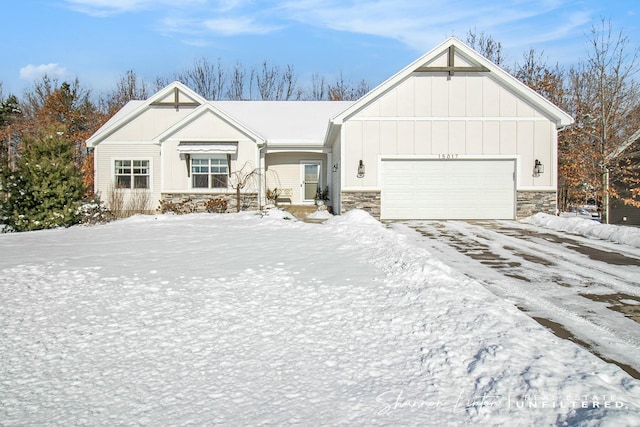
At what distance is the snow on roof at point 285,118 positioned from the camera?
2020 cm

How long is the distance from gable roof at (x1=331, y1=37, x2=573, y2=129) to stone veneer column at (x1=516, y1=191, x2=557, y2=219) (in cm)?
247

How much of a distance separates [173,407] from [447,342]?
2.22m

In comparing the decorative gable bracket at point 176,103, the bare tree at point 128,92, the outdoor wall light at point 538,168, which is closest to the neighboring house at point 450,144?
the outdoor wall light at point 538,168

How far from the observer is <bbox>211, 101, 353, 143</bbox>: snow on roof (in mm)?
20203

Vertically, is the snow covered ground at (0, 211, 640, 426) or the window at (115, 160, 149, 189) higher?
the window at (115, 160, 149, 189)

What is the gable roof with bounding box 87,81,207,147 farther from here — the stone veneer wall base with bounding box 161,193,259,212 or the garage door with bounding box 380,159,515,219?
the garage door with bounding box 380,159,515,219

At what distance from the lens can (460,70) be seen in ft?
49.0

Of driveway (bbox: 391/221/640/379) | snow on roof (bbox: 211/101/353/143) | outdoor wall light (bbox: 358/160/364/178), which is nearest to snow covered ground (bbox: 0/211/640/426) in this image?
driveway (bbox: 391/221/640/379)

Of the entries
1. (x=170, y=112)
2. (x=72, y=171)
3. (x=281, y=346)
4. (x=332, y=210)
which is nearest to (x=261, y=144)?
(x=332, y=210)

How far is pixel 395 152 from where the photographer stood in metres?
15.0

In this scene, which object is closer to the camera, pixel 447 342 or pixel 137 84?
pixel 447 342

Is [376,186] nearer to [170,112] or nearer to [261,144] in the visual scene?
[261,144]

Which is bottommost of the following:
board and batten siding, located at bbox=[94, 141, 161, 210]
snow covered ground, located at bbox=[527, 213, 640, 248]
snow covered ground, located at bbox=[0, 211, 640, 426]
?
snow covered ground, located at bbox=[0, 211, 640, 426]

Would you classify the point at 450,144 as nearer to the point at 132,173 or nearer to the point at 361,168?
the point at 361,168
